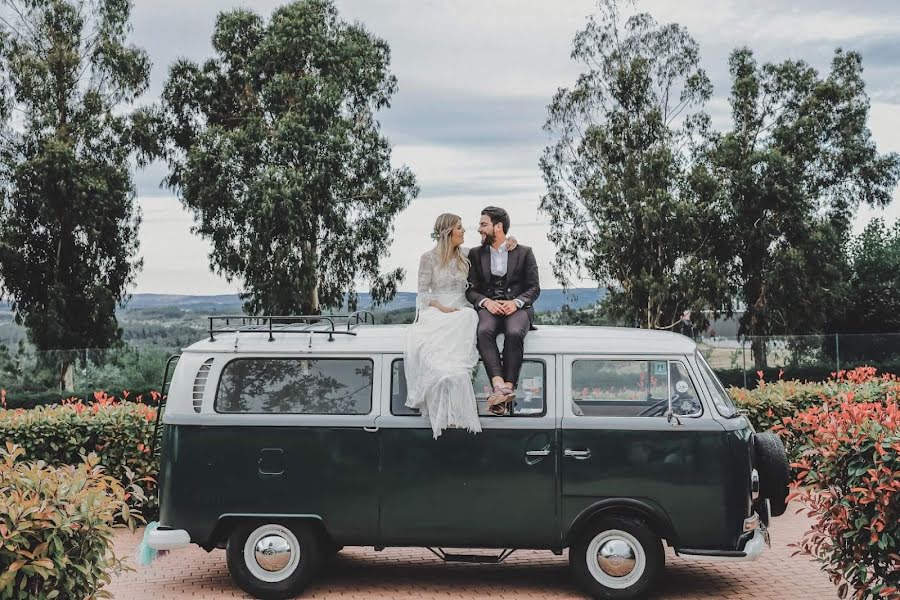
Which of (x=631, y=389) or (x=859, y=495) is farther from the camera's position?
(x=631, y=389)

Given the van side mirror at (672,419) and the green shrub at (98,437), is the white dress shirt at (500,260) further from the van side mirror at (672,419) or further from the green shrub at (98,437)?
the green shrub at (98,437)

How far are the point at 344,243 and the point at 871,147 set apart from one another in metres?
22.1

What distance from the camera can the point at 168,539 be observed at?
896 cm

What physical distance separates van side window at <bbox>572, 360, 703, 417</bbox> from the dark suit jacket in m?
0.92

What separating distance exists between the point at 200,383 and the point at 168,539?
4.26 feet

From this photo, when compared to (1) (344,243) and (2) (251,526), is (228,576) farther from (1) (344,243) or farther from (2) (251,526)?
(1) (344,243)

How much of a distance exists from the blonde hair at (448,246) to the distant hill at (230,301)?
2857cm

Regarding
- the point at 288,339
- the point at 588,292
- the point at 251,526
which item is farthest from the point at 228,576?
the point at 588,292

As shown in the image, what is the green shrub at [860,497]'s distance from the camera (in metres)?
6.37

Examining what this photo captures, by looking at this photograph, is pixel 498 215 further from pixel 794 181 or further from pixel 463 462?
pixel 794 181

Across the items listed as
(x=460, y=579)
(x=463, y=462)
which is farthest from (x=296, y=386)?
(x=460, y=579)

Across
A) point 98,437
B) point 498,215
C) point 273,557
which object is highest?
point 498,215

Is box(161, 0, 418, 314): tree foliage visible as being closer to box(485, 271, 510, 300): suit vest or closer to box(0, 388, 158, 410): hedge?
box(0, 388, 158, 410): hedge

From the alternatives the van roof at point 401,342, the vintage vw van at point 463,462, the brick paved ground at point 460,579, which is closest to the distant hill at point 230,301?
the brick paved ground at point 460,579
